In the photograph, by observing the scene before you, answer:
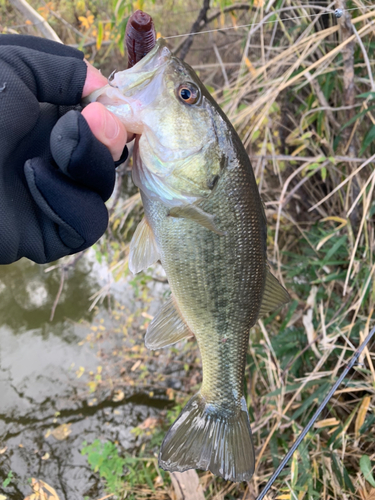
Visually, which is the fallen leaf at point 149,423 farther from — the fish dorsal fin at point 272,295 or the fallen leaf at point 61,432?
the fish dorsal fin at point 272,295

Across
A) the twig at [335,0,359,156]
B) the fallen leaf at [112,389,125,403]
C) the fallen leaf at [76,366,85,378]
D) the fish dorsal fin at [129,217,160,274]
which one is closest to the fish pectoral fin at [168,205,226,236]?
the fish dorsal fin at [129,217,160,274]

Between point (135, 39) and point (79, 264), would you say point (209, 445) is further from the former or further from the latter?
point (79, 264)

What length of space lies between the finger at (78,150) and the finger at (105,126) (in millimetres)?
27

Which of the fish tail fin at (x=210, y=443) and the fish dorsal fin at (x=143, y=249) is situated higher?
the fish dorsal fin at (x=143, y=249)

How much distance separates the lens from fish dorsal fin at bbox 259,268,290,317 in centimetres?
142

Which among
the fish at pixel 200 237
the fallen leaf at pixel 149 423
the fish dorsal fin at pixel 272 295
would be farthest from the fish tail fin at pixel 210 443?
the fallen leaf at pixel 149 423

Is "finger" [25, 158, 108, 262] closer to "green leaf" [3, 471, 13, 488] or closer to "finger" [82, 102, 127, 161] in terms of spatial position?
"finger" [82, 102, 127, 161]

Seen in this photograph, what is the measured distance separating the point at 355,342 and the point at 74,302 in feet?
10.6

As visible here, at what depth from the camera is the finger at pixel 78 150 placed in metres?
0.95

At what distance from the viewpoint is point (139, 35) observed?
3.51 ft

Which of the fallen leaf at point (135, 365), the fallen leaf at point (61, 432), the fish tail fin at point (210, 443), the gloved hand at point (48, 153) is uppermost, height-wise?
the gloved hand at point (48, 153)

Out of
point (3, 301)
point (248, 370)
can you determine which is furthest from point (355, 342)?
point (3, 301)

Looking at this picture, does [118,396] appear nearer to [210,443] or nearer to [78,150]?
[210,443]

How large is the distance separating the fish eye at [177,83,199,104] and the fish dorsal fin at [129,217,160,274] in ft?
1.54
